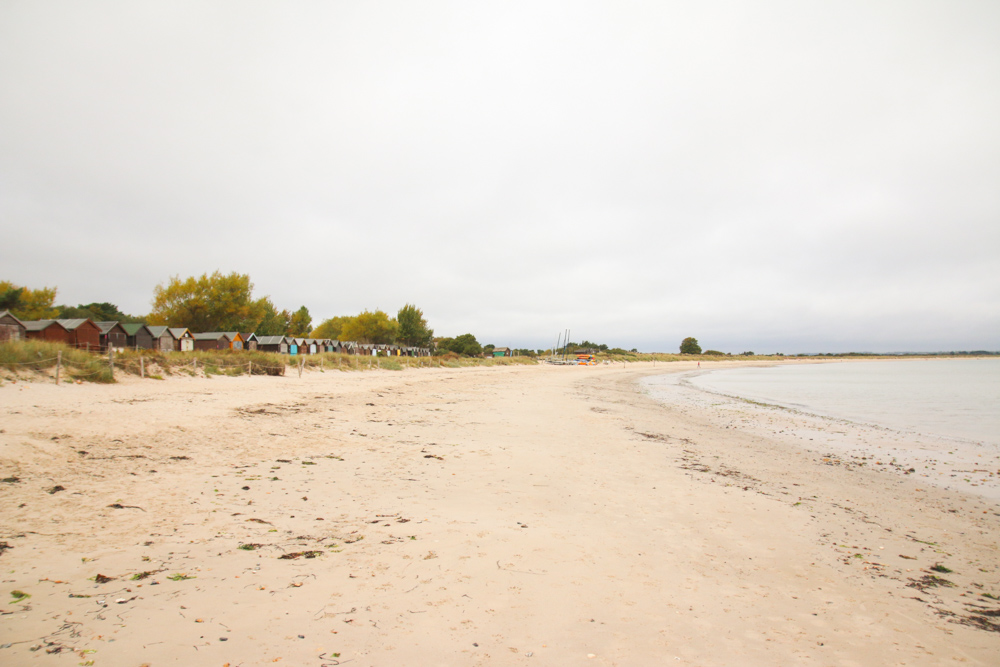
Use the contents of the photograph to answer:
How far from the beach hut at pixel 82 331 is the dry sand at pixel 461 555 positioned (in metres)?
38.0

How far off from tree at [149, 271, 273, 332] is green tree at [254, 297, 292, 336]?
1660cm

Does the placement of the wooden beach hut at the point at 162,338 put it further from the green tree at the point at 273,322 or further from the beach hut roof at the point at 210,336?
the green tree at the point at 273,322

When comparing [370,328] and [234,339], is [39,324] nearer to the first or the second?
[234,339]

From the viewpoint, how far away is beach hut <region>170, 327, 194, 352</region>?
46.7 m

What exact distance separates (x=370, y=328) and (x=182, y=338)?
134 feet

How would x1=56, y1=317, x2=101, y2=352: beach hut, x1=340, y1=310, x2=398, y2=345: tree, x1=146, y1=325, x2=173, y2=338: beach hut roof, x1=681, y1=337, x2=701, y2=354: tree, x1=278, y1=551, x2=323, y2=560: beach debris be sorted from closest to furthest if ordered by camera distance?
x1=278, y1=551, x2=323, y2=560: beach debris
x1=56, y1=317, x2=101, y2=352: beach hut
x1=146, y1=325, x2=173, y2=338: beach hut roof
x1=340, y1=310, x2=398, y2=345: tree
x1=681, y1=337, x2=701, y2=354: tree

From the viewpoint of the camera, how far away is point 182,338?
47.9 meters

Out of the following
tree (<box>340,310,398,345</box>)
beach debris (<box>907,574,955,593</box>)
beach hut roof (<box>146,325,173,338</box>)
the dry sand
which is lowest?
beach debris (<box>907,574,955,593</box>)

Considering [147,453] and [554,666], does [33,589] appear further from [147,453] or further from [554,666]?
[147,453]

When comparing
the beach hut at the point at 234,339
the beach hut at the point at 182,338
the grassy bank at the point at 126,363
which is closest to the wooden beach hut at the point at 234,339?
the beach hut at the point at 234,339

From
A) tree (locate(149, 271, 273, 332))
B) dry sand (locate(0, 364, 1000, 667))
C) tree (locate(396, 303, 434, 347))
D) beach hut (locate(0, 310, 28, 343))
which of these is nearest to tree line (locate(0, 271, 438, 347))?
tree (locate(149, 271, 273, 332))

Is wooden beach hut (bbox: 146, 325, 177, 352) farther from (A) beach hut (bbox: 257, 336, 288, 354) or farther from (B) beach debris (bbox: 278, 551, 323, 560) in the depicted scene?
(B) beach debris (bbox: 278, 551, 323, 560)

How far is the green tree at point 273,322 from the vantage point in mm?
77950

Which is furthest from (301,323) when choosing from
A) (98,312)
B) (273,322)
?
(98,312)
